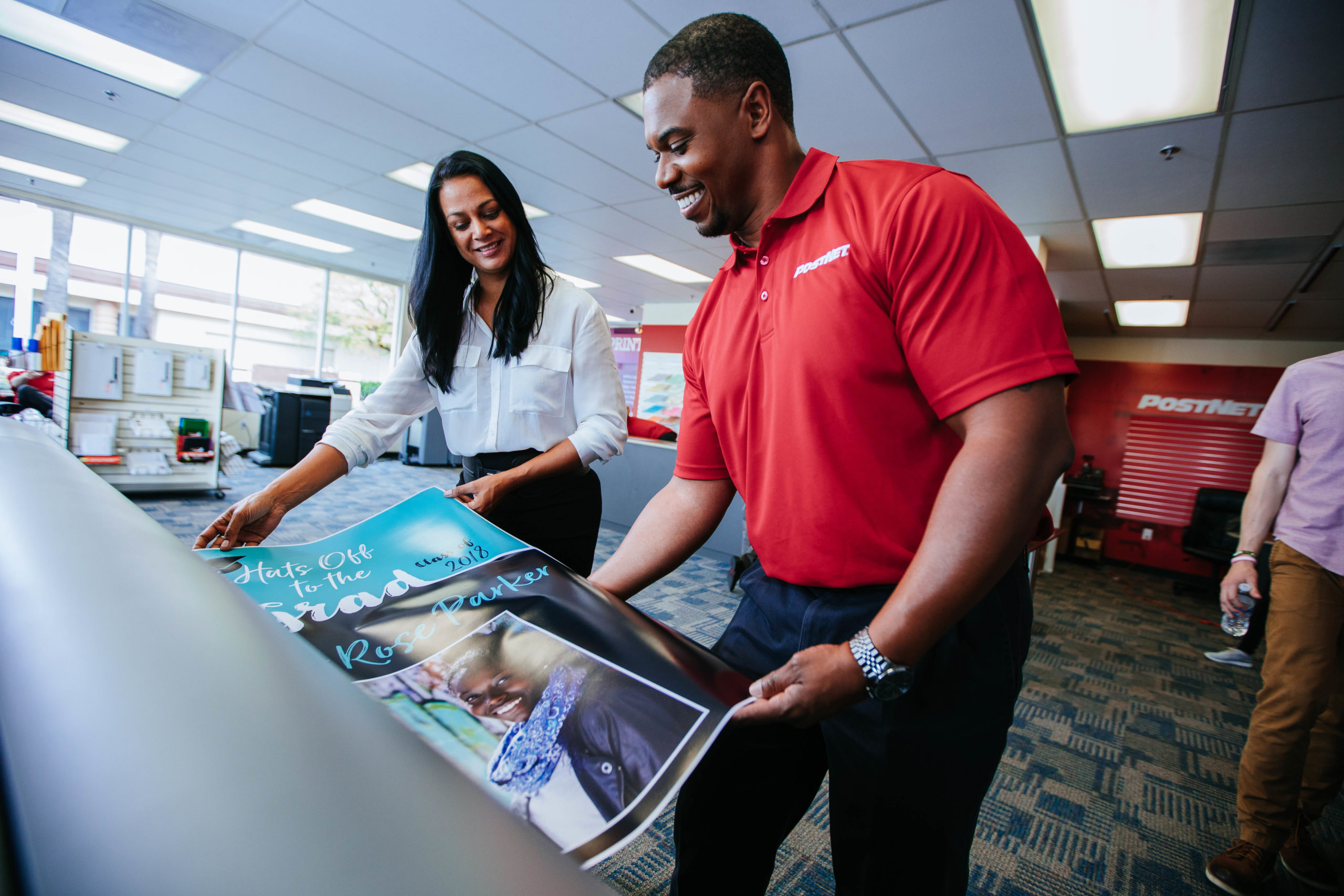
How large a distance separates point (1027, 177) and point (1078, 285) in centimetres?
246

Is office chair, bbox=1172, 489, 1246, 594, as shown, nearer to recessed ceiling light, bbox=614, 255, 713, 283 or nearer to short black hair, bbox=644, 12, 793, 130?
recessed ceiling light, bbox=614, 255, 713, 283

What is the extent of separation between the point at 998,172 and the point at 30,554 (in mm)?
4035

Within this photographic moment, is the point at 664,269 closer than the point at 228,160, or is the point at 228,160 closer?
the point at 228,160

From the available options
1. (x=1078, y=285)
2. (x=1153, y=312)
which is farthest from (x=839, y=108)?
(x=1153, y=312)

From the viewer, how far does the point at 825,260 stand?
64cm

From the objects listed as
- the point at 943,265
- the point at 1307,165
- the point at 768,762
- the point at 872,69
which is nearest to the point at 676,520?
the point at 768,762

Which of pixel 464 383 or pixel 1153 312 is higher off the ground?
pixel 1153 312

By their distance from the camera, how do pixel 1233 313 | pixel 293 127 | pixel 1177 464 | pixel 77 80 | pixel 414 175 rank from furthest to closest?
1. pixel 1177 464
2. pixel 1233 313
3. pixel 414 175
4. pixel 293 127
5. pixel 77 80

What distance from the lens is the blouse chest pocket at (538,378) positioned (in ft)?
3.85

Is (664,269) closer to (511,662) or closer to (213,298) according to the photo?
(213,298)

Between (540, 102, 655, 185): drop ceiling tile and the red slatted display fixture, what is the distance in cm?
627

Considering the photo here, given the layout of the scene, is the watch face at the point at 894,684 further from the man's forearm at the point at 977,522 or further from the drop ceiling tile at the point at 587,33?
the drop ceiling tile at the point at 587,33

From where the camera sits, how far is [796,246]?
0.69 m

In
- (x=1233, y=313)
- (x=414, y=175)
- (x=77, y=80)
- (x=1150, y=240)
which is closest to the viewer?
(x=77, y=80)
